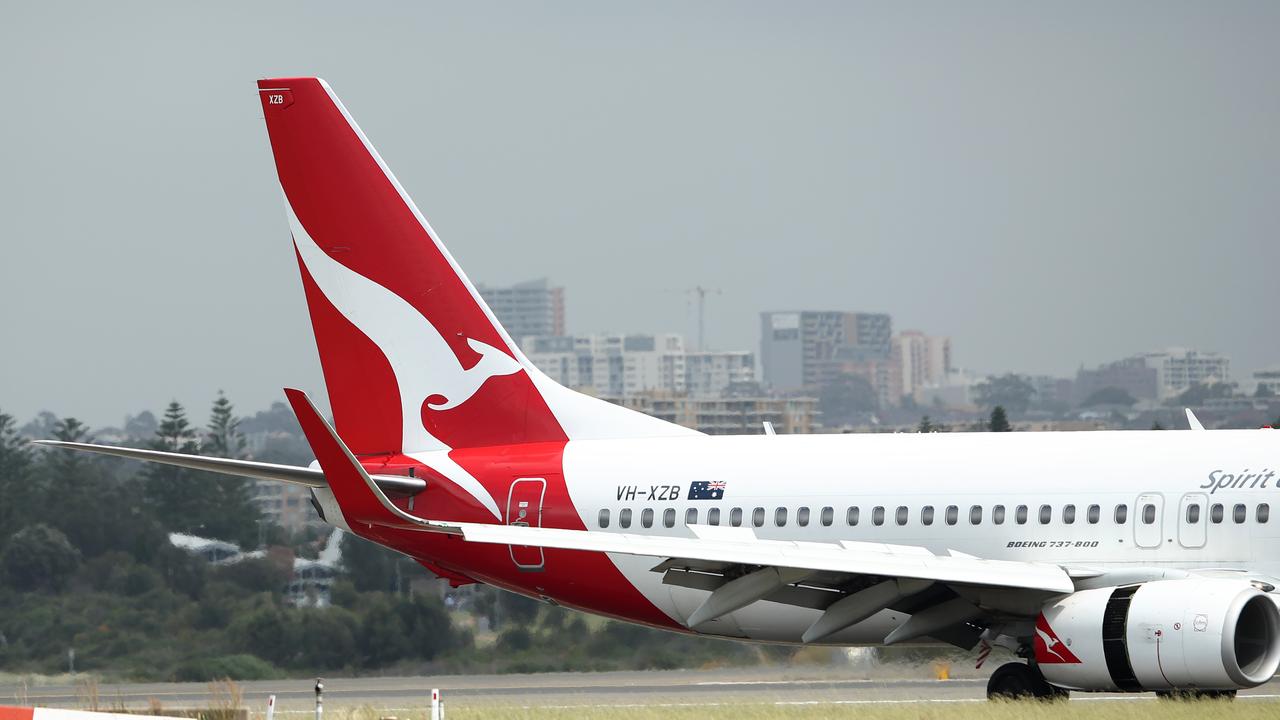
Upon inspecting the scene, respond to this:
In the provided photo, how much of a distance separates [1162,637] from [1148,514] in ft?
8.94

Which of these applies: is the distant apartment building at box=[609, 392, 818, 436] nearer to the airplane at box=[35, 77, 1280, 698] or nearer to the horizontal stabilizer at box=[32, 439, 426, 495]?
the airplane at box=[35, 77, 1280, 698]

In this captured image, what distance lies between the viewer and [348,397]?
2495 centimetres

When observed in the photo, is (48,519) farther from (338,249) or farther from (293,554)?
(338,249)

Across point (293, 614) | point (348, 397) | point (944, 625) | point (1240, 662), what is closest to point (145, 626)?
point (293, 614)

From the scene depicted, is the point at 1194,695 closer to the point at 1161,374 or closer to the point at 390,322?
the point at 390,322

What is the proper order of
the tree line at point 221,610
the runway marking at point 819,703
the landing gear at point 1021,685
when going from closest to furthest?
the landing gear at point 1021,685
the runway marking at point 819,703
the tree line at point 221,610

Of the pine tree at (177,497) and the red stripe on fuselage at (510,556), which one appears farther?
the pine tree at (177,497)

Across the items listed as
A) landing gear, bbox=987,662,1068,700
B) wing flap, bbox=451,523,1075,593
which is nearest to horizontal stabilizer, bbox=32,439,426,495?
wing flap, bbox=451,523,1075,593

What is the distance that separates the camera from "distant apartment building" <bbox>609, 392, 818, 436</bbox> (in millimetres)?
177125

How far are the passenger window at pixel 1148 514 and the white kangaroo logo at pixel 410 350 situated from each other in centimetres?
881

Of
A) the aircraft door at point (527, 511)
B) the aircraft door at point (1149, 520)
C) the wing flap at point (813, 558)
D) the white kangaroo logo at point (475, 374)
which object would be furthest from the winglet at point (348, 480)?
the aircraft door at point (1149, 520)

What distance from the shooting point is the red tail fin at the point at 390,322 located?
2444 centimetres

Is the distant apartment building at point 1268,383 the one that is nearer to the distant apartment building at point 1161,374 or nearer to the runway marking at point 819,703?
the distant apartment building at point 1161,374

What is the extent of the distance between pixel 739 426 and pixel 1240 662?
15712cm
